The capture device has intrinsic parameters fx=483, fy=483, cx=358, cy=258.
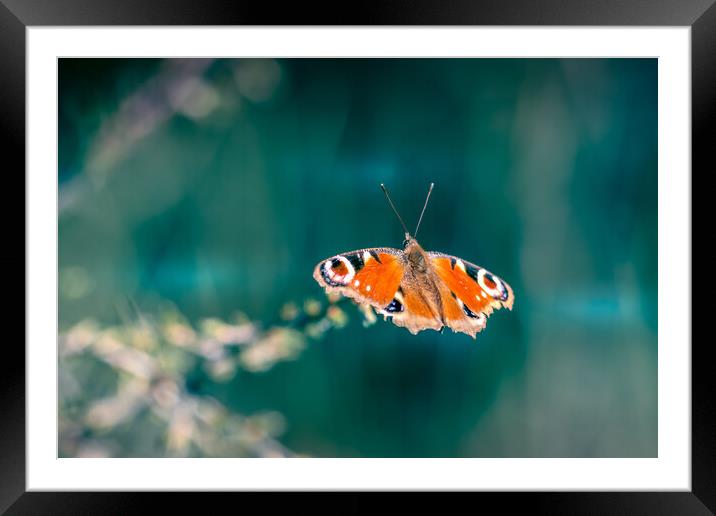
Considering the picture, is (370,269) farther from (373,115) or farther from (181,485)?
(181,485)

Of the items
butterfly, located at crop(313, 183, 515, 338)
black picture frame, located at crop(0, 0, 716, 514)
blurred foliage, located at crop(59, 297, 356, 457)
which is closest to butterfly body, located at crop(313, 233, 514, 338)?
butterfly, located at crop(313, 183, 515, 338)

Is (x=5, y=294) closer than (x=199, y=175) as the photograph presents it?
Yes

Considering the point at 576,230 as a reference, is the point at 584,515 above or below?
below

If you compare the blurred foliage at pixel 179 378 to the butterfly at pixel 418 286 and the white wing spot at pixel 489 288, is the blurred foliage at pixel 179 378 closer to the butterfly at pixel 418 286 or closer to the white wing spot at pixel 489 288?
the butterfly at pixel 418 286

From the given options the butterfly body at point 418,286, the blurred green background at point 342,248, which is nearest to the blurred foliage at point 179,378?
the blurred green background at point 342,248

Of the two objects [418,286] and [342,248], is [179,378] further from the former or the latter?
[418,286]

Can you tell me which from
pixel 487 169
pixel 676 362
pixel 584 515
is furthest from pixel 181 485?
pixel 676 362

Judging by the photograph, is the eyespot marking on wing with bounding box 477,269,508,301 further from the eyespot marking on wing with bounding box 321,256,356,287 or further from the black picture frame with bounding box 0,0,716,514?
the black picture frame with bounding box 0,0,716,514

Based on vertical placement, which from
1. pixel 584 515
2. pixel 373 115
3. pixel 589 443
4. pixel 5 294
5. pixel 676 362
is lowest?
pixel 584 515
